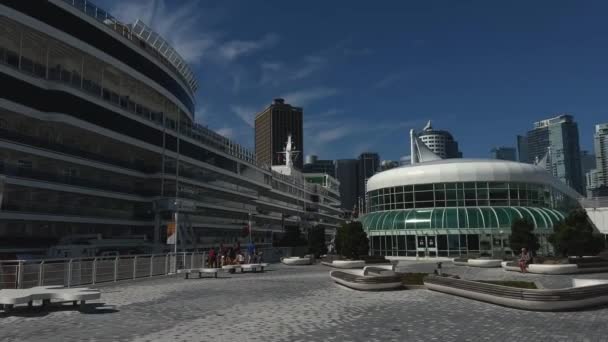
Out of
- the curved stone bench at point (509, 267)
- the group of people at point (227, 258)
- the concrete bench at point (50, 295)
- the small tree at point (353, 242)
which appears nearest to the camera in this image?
the concrete bench at point (50, 295)

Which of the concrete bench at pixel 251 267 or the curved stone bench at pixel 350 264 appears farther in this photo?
the curved stone bench at pixel 350 264

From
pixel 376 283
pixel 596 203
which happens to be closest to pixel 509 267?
pixel 376 283

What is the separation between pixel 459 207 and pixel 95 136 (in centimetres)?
3919

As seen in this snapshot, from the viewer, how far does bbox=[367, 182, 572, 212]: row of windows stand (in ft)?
189

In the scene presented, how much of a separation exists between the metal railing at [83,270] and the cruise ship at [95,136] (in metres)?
6.90

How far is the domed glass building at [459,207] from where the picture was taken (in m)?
53.9

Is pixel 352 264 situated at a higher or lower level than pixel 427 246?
lower

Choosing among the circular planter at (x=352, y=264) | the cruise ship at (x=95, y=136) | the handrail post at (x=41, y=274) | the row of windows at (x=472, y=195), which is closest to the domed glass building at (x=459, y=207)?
the row of windows at (x=472, y=195)

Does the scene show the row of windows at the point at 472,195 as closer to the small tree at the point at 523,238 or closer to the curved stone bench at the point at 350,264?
the small tree at the point at 523,238

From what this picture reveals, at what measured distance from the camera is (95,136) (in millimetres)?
48000

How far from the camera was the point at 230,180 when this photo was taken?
78.5 meters

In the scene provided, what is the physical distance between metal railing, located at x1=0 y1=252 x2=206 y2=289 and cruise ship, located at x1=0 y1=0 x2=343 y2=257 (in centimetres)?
690

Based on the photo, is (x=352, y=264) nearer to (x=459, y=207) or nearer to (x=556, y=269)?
(x=556, y=269)

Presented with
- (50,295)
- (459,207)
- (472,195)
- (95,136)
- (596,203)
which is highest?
(95,136)
